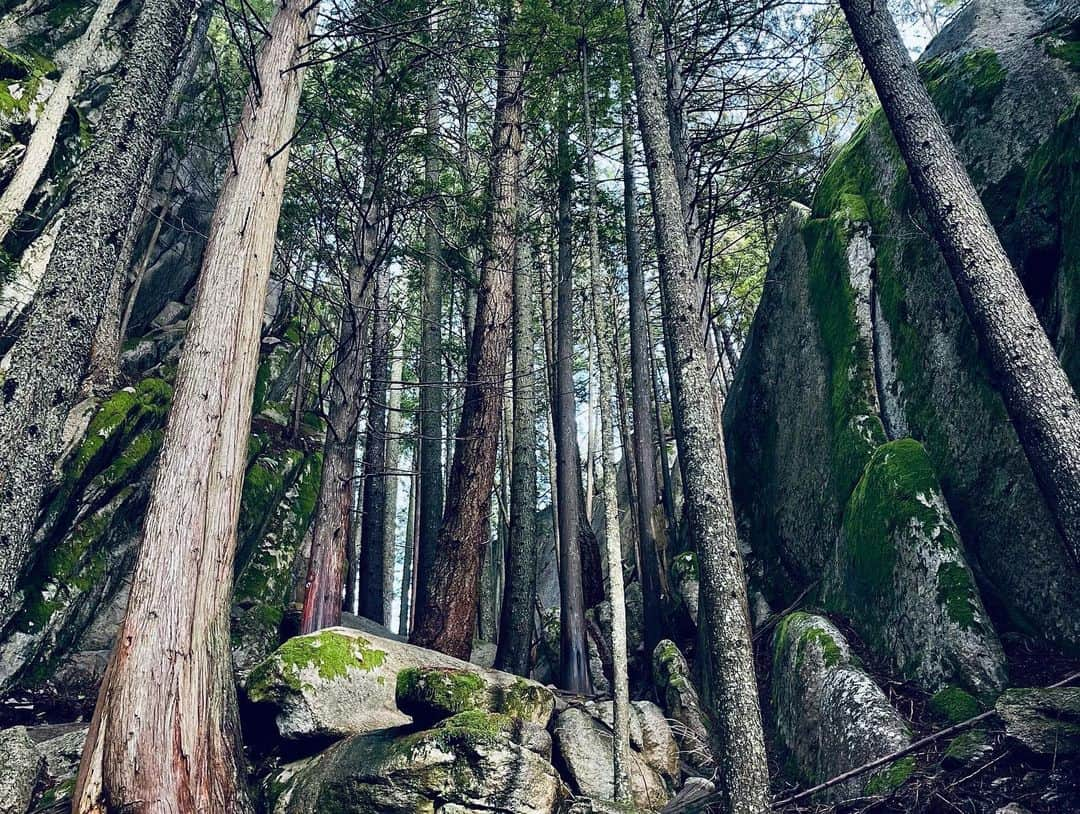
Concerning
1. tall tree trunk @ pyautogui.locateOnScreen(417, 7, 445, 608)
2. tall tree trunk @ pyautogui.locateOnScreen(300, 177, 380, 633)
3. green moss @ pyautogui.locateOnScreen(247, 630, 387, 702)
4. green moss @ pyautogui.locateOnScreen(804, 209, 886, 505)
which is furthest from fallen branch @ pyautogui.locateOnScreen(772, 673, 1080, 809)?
tall tree trunk @ pyautogui.locateOnScreen(417, 7, 445, 608)

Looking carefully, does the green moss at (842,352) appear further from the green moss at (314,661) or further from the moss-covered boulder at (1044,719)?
the green moss at (314,661)

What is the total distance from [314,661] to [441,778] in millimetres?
1823

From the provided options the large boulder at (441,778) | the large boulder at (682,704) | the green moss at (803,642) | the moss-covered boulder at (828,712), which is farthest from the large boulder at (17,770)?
the green moss at (803,642)

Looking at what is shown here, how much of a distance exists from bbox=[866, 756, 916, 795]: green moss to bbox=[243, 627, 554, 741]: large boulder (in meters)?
2.93

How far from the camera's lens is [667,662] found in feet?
29.4

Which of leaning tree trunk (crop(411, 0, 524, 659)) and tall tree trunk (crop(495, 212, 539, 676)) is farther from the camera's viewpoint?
tall tree trunk (crop(495, 212, 539, 676))

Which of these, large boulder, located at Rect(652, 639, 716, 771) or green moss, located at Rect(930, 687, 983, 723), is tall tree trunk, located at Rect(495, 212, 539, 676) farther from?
green moss, located at Rect(930, 687, 983, 723)

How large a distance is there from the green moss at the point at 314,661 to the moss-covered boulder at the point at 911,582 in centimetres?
462

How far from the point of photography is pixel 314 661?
5.89m

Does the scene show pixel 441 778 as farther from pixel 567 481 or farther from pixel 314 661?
pixel 567 481

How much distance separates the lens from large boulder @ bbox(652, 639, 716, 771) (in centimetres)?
763

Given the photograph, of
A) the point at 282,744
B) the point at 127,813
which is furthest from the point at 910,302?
the point at 127,813

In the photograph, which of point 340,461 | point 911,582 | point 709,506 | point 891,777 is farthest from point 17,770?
point 911,582

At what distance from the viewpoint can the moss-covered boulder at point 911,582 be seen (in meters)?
5.16
